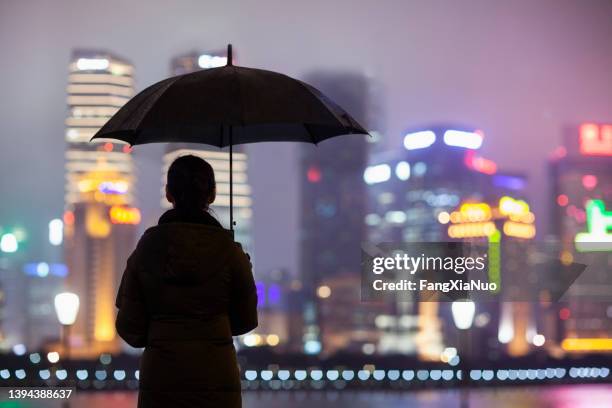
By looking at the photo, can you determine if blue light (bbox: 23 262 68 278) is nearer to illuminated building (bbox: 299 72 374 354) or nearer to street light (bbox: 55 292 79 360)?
illuminated building (bbox: 299 72 374 354)

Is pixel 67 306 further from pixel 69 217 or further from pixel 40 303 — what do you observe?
pixel 40 303

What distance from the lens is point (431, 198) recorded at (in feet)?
254

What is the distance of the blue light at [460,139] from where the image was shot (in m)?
76.2

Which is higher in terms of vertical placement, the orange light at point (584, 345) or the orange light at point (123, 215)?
the orange light at point (123, 215)

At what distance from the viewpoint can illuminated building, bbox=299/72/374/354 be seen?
77.7 m

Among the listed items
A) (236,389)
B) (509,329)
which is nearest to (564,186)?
(509,329)

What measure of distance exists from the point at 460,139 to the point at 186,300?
77.7 metres

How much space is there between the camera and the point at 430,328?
7681 centimetres

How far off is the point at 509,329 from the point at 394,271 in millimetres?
69864

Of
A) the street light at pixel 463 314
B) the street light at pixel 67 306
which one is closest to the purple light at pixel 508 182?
the street light at pixel 463 314

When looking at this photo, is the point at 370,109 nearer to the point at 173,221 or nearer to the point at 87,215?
the point at 87,215

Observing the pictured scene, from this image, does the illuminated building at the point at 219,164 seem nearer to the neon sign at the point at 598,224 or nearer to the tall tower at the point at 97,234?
the neon sign at the point at 598,224

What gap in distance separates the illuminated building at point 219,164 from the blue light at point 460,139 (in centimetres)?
1740

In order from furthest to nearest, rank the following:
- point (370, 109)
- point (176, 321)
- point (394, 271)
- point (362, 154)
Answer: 1. point (362, 154)
2. point (370, 109)
3. point (394, 271)
4. point (176, 321)
